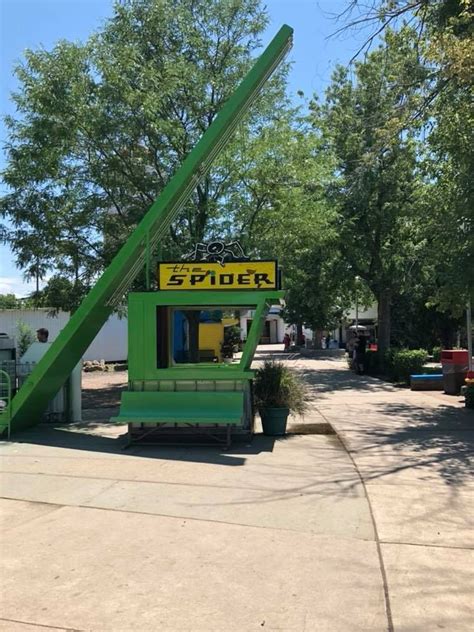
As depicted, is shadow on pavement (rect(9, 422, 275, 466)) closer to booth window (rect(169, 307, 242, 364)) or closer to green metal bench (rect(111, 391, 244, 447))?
green metal bench (rect(111, 391, 244, 447))

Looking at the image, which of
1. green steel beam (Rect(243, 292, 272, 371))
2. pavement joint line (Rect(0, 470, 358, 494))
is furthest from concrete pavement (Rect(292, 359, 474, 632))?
green steel beam (Rect(243, 292, 272, 371))

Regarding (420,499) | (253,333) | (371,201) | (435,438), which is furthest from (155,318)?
(371,201)

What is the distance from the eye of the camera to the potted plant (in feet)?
33.1

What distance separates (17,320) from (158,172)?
13.3 metres


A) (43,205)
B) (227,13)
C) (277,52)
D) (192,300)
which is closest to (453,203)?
(277,52)

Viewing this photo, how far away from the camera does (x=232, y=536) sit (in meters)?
5.02

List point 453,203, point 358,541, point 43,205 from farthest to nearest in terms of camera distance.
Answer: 1. point 43,205
2. point 453,203
3. point 358,541

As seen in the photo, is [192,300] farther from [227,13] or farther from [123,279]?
[227,13]

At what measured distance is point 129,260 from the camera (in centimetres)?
948

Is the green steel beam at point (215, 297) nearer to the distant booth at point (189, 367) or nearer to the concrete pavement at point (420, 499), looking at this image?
the distant booth at point (189, 367)

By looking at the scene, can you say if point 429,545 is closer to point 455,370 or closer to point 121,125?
point 121,125

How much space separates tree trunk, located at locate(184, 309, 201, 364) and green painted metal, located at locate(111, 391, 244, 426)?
186 cm

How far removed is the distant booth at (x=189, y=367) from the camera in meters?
9.05

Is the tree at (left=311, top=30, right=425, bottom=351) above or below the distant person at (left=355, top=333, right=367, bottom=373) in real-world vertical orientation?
above
